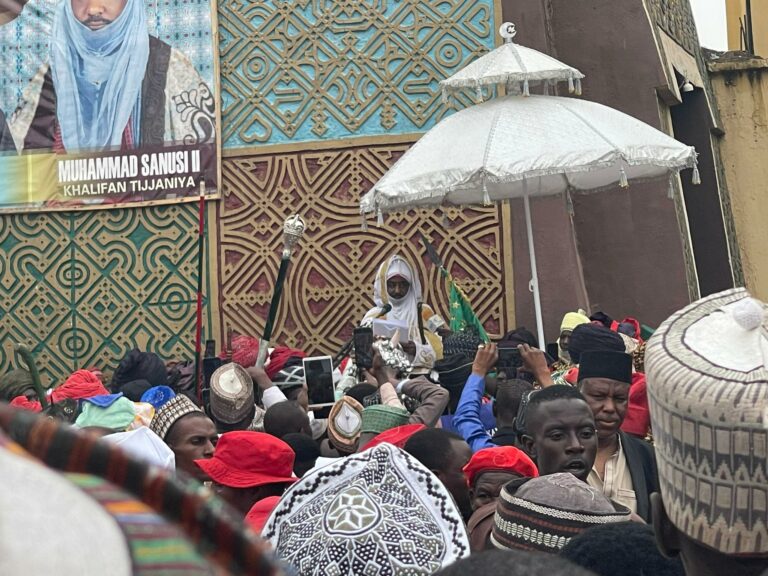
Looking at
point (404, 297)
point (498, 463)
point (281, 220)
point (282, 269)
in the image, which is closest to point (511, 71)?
point (282, 269)

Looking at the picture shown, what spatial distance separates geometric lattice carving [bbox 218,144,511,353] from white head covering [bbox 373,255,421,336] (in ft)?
2.57

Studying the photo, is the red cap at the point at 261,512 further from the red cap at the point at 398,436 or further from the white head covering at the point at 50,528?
the white head covering at the point at 50,528

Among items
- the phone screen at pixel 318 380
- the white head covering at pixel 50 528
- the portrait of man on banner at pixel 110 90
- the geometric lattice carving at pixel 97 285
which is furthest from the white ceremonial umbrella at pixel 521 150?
the white head covering at pixel 50 528

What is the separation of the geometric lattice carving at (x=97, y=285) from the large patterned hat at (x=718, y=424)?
9380 mm

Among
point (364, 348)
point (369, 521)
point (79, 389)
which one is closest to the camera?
point (369, 521)

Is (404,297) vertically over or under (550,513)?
under

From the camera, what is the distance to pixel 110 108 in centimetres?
1152

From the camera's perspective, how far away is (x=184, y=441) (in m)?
5.69

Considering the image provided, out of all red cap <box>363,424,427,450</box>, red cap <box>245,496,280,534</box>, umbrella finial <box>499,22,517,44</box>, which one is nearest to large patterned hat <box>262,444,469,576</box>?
red cap <box>245,496,280,534</box>

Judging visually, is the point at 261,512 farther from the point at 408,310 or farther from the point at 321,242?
the point at 321,242

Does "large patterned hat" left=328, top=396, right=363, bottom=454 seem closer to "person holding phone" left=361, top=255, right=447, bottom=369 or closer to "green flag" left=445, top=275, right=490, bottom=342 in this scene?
"person holding phone" left=361, top=255, right=447, bottom=369

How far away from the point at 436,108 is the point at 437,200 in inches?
97.6

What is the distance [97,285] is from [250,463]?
734 cm

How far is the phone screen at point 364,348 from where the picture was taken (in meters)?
8.10
